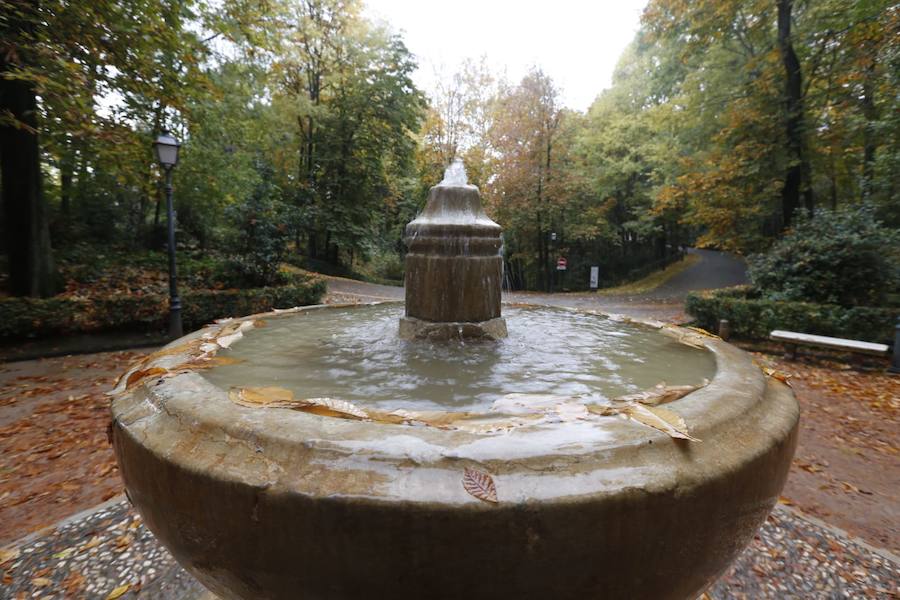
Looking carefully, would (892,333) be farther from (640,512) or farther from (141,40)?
(141,40)

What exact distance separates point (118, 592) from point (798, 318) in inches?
452

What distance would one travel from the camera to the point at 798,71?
1295 cm

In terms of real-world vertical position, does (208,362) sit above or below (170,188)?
below

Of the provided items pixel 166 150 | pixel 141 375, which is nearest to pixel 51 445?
pixel 141 375

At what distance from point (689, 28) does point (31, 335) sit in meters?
19.3

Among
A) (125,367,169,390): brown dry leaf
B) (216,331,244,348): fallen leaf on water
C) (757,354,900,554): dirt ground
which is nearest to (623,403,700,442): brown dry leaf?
(125,367,169,390): brown dry leaf

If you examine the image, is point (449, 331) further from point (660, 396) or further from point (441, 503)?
point (441, 503)

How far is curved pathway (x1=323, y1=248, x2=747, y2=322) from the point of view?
16438 mm

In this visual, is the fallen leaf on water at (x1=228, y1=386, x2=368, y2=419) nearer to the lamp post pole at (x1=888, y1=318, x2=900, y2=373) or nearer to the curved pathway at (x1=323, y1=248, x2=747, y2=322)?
the lamp post pole at (x1=888, y1=318, x2=900, y2=373)

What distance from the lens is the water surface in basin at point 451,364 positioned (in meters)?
2.17

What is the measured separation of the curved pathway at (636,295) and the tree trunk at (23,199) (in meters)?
7.66

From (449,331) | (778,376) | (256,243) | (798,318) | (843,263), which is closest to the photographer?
(778,376)

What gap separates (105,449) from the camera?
15.8 feet

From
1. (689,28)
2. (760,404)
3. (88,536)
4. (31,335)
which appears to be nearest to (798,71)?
(689,28)
